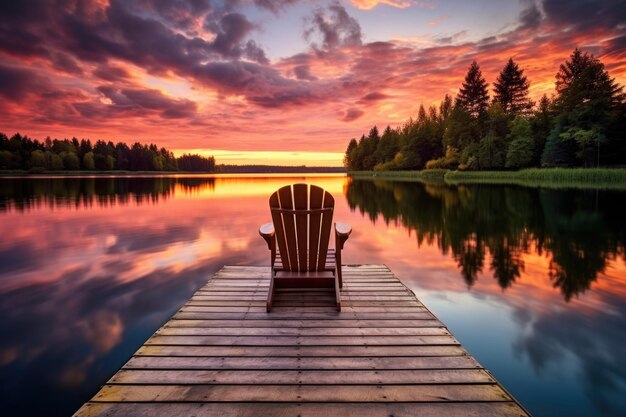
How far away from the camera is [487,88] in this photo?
54531 millimetres

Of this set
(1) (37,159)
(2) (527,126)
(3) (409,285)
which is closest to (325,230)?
(3) (409,285)

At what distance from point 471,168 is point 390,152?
29904 millimetres

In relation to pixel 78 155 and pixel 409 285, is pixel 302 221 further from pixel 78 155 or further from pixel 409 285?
pixel 78 155

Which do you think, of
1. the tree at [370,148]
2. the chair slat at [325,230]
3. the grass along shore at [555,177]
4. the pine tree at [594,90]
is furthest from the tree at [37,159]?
the pine tree at [594,90]

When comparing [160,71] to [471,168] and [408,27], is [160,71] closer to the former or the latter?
[408,27]

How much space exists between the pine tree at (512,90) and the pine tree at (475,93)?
94.4 inches

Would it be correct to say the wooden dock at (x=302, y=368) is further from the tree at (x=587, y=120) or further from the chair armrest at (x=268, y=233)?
the tree at (x=587, y=120)

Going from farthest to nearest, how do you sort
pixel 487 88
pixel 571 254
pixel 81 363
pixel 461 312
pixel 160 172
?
pixel 160 172 < pixel 487 88 < pixel 571 254 < pixel 461 312 < pixel 81 363

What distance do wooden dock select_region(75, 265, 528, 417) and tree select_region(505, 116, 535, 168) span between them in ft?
154

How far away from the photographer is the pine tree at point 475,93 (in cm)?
5406

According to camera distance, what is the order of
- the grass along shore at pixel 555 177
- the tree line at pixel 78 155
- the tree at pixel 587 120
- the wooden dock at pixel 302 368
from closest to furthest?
the wooden dock at pixel 302 368
the grass along shore at pixel 555 177
the tree at pixel 587 120
the tree line at pixel 78 155

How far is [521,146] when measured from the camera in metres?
41.2

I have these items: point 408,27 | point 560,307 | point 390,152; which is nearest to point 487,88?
point 390,152

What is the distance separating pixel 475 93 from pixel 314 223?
6152 centimetres
